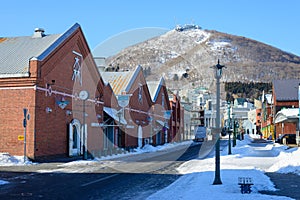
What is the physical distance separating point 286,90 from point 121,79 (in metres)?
40.4

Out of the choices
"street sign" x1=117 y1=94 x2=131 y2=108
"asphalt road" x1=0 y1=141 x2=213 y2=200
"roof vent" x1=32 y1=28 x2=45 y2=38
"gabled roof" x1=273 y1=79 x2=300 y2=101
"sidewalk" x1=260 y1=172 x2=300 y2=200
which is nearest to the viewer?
"asphalt road" x1=0 y1=141 x2=213 y2=200

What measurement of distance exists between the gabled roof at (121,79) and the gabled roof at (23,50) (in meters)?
14.5

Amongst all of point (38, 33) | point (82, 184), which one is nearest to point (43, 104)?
point (38, 33)

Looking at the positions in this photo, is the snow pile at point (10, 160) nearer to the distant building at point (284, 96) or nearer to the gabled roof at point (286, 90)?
the distant building at point (284, 96)

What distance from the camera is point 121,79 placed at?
49.2 m

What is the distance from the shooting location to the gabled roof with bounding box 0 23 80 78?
2730 cm

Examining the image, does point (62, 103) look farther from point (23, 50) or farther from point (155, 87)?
point (155, 87)

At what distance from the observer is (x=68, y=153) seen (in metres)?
30.7

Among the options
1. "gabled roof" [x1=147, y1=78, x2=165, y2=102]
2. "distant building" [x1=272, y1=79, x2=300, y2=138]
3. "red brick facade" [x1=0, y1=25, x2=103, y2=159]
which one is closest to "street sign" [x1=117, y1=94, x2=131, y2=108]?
"red brick facade" [x1=0, y1=25, x2=103, y2=159]

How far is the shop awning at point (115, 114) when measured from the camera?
129ft

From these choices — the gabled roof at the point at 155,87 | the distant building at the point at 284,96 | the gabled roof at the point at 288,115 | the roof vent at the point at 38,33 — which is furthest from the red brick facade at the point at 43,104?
the distant building at the point at 284,96

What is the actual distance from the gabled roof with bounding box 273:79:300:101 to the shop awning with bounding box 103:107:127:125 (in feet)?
141

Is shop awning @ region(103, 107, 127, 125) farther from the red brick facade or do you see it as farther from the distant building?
the distant building

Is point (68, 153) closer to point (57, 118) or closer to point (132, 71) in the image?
point (57, 118)
